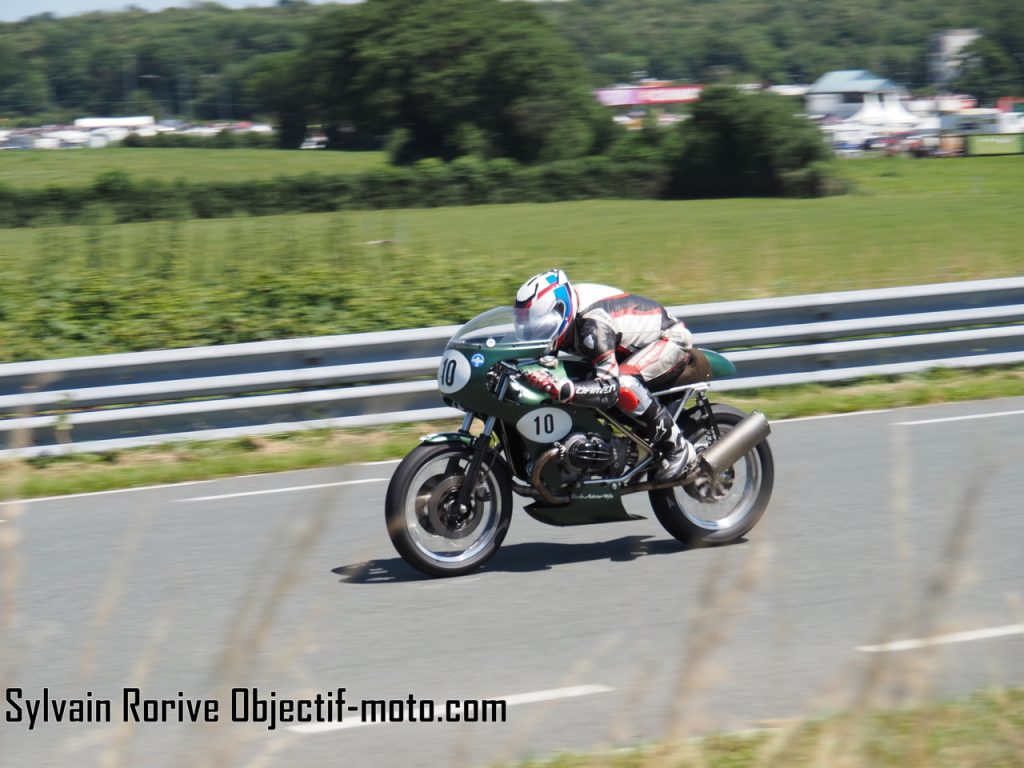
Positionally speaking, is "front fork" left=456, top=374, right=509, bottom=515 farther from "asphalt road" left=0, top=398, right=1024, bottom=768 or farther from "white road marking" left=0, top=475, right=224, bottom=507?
"white road marking" left=0, top=475, right=224, bottom=507

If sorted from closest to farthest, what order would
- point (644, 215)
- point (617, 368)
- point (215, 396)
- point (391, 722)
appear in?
point (391, 722) < point (617, 368) < point (215, 396) < point (644, 215)

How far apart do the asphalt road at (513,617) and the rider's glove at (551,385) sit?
3.04ft

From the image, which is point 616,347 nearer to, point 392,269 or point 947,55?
point 392,269

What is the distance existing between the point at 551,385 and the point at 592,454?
1.66ft

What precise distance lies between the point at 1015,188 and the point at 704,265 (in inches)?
1157

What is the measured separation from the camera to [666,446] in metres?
7.10

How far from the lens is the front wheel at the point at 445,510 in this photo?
6.57 metres

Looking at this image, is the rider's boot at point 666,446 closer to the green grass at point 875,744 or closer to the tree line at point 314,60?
the green grass at point 875,744

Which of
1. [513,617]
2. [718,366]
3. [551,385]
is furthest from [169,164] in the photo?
[513,617]

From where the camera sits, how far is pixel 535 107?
79.6 m

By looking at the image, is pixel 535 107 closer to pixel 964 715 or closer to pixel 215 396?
pixel 215 396

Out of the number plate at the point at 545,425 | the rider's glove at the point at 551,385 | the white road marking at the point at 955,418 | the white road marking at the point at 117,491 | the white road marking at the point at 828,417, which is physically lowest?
the white road marking at the point at 828,417

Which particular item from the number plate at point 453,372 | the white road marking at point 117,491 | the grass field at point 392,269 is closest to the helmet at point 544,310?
the number plate at point 453,372

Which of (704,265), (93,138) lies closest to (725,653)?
(704,265)
